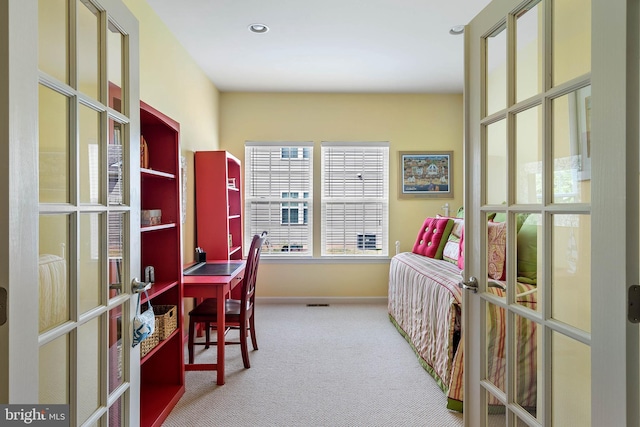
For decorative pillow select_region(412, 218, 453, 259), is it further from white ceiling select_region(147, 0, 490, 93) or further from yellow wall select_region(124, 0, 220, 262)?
yellow wall select_region(124, 0, 220, 262)

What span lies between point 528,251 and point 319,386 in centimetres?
184

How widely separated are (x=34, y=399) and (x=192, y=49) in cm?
324

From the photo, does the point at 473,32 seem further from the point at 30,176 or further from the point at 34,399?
the point at 34,399

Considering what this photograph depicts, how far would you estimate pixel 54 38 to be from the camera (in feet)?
3.23

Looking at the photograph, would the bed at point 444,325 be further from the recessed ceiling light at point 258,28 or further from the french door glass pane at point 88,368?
the recessed ceiling light at point 258,28

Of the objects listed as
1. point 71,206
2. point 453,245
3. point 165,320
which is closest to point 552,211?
point 71,206

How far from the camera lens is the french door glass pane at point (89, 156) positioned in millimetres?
1103

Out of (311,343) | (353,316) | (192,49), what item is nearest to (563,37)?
(311,343)

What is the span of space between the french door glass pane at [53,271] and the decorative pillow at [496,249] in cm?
141

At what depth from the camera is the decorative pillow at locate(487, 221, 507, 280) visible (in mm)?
1294

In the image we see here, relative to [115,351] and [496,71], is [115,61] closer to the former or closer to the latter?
[115,351]

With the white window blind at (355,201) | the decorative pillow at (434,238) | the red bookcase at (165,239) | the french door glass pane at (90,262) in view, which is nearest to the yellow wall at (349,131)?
the white window blind at (355,201)

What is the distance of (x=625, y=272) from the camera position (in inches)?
31.8

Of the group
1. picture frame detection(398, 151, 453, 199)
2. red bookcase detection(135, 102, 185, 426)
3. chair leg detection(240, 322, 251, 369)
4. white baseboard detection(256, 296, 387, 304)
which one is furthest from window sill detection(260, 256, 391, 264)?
red bookcase detection(135, 102, 185, 426)
